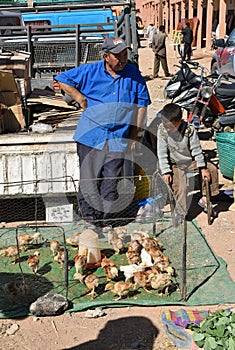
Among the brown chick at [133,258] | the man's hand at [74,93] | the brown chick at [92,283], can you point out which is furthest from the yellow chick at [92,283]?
the man's hand at [74,93]

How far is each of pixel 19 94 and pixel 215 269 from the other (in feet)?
9.60

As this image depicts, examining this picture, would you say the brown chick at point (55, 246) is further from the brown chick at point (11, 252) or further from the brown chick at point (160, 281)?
the brown chick at point (160, 281)

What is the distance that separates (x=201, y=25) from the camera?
2817 centimetres

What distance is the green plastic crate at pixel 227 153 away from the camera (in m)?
6.55

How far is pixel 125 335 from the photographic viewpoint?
3705 mm

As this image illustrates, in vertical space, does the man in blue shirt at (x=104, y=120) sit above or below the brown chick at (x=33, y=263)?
above

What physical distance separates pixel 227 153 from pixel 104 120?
2229mm

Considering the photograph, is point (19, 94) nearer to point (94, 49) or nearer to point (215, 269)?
point (215, 269)

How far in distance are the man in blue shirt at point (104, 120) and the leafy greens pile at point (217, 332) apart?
1939mm

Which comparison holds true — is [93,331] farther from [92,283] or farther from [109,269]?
[109,269]

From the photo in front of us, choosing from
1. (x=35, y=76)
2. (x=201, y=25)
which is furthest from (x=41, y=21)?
(x=201, y=25)

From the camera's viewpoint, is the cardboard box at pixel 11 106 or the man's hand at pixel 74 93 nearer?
the man's hand at pixel 74 93

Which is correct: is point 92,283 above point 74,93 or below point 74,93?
below

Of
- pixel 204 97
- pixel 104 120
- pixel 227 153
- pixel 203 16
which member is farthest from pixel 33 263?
pixel 203 16
